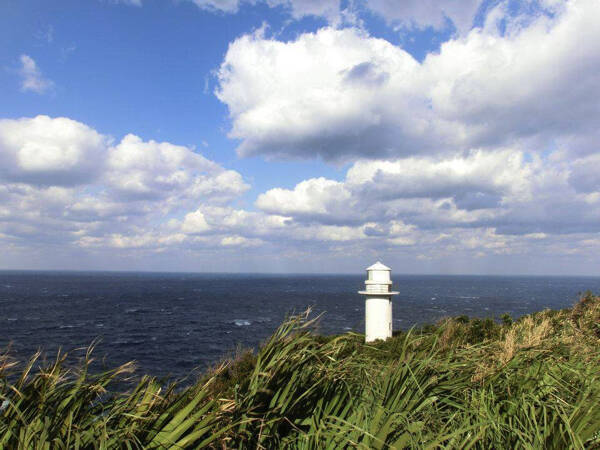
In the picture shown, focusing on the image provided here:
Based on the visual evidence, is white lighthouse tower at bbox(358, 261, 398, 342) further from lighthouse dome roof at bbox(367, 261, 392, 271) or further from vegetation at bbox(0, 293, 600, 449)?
vegetation at bbox(0, 293, 600, 449)

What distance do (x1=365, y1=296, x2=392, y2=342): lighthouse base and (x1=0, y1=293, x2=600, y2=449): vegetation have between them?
15508 mm

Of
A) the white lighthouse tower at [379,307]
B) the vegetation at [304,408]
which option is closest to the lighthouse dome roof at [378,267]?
the white lighthouse tower at [379,307]

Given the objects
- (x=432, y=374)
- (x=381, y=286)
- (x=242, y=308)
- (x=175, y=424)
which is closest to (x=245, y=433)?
(x=175, y=424)

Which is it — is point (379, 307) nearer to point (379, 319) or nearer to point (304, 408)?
point (379, 319)

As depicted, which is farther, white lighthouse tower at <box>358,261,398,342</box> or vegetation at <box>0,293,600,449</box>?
white lighthouse tower at <box>358,261,398,342</box>

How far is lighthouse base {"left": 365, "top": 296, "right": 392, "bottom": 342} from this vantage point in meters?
18.7

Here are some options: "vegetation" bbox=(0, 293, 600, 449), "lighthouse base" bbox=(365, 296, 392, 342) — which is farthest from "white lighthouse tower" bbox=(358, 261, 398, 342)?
"vegetation" bbox=(0, 293, 600, 449)

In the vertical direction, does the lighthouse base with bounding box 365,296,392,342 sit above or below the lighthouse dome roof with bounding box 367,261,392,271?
below

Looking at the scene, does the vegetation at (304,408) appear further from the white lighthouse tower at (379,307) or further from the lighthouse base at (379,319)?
the lighthouse base at (379,319)

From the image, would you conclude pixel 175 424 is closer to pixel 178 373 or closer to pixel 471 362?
pixel 471 362

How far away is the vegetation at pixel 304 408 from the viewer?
7.75ft

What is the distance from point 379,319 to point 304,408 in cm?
1666

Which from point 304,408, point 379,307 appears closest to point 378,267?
point 379,307

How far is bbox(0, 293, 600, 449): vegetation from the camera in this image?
7.75 feet
